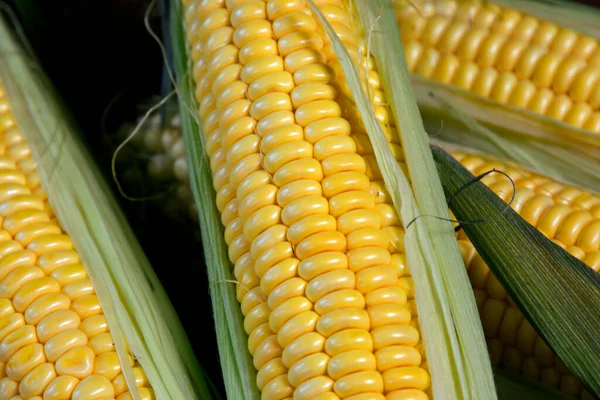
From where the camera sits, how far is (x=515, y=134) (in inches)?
45.4

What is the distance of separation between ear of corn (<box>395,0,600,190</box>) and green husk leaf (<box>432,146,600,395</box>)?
1.05 feet

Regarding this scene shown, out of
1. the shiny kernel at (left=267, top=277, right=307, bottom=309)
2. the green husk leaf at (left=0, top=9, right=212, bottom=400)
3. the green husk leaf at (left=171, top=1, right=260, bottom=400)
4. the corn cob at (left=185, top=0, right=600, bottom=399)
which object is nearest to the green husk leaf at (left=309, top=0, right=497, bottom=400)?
the corn cob at (left=185, top=0, right=600, bottom=399)

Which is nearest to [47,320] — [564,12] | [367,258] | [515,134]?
[367,258]

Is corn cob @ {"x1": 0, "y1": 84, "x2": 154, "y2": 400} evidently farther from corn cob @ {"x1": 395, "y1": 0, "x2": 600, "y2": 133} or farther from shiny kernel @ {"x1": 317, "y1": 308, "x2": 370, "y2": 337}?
corn cob @ {"x1": 395, "y1": 0, "x2": 600, "y2": 133}

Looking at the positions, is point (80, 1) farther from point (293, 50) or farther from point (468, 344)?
point (468, 344)

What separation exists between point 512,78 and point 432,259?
62 centimetres

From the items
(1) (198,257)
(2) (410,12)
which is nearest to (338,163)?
(1) (198,257)

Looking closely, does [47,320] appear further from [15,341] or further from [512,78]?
A: [512,78]

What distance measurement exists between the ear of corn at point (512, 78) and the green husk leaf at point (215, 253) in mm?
426

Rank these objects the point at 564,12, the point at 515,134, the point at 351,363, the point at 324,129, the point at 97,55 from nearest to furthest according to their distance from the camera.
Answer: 1. the point at 351,363
2. the point at 324,129
3. the point at 515,134
4. the point at 564,12
5. the point at 97,55

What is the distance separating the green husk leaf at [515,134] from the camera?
1.11m

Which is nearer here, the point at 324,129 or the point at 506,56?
the point at 324,129

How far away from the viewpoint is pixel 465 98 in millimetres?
1194

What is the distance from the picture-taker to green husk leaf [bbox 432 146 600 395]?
764 mm
